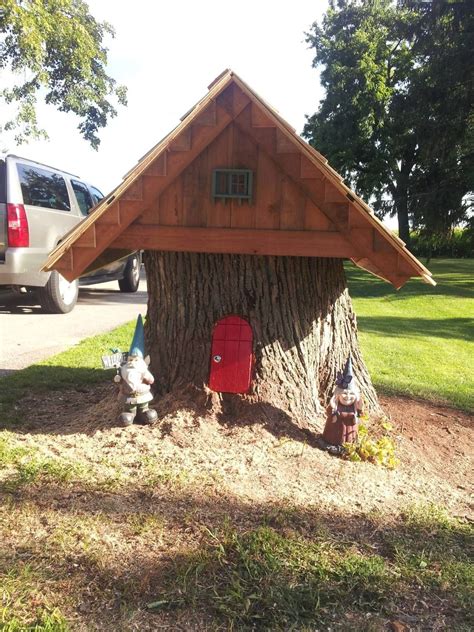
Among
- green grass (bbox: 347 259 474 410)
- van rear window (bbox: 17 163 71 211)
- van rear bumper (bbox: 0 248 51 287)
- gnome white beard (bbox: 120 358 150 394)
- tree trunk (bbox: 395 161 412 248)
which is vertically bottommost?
green grass (bbox: 347 259 474 410)

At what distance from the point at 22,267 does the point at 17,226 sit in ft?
1.96

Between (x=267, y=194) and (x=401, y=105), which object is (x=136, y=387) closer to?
(x=267, y=194)

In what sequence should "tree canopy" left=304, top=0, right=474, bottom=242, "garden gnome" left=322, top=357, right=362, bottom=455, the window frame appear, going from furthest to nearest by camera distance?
1. "tree canopy" left=304, top=0, right=474, bottom=242
2. "garden gnome" left=322, top=357, right=362, bottom=455
3. the window frame

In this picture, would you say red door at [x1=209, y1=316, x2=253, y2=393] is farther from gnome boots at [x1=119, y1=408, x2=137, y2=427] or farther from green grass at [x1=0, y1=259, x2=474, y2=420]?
green grass at [x1=0, y1=259, x2=474, y2=420]

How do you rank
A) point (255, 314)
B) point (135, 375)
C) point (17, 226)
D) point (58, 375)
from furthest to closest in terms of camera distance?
point (17, 226) → point (58, 375) → point (255, 314) → point (135, 375)

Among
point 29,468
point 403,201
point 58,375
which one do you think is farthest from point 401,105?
point 29,468

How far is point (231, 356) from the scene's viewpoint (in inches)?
150

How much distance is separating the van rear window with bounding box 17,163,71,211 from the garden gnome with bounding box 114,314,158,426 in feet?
16.7

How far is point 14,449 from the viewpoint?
3.52m

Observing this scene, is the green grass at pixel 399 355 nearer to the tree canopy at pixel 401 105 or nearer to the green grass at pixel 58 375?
the green grass at pixel 58 375

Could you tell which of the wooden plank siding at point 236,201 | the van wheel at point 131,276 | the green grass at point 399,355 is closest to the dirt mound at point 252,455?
the green grass at point 399,355

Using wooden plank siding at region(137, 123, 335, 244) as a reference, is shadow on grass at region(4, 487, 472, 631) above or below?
below

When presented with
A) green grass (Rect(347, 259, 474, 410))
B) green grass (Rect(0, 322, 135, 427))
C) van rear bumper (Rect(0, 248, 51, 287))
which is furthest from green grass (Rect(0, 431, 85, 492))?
van rear bumper (Rect(0, 248, 51, 287))

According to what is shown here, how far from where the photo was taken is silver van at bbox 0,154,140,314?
7625 mm
